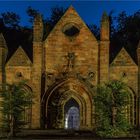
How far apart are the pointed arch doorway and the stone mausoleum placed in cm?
274

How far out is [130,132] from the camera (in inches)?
1678

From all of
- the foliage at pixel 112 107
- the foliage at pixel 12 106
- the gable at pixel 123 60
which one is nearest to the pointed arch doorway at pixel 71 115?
the gable at pixel 123 60

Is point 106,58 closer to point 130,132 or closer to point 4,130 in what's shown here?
point 130,132

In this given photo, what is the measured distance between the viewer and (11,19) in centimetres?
7569

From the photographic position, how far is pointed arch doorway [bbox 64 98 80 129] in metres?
52.8

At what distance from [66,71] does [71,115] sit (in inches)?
230

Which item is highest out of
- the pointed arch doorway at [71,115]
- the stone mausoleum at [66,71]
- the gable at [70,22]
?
the gable at [70,22]

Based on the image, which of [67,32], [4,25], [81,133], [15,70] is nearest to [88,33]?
[67,32]

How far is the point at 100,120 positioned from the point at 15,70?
11702 millimetres

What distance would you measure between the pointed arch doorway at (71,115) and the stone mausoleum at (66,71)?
9.00 ft


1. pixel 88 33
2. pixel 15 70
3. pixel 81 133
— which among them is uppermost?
pixel 88 33

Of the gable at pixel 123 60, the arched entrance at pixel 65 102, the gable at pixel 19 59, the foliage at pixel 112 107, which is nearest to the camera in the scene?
the foliage at pixel 112 107

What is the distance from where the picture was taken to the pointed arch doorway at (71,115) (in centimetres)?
5278

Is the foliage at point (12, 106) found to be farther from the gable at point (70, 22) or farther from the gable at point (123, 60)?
the gable at point (123, 60)
